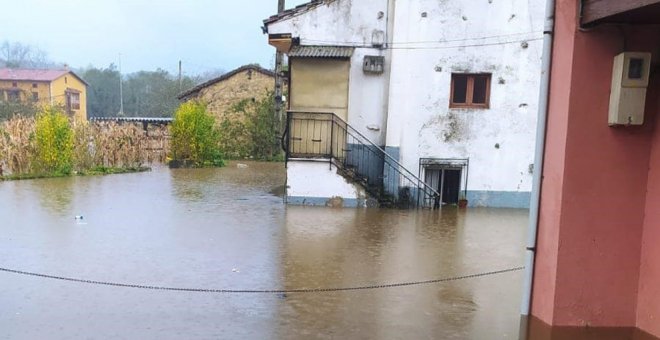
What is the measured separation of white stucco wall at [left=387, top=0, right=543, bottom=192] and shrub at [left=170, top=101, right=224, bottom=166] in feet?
36.5

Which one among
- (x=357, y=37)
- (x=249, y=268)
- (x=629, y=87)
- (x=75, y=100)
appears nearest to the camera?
(x=629, y=87)

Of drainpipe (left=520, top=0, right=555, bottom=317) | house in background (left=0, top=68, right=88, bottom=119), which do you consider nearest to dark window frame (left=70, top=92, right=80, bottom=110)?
house in background (left=0, top=68, right=88, bottom=119)

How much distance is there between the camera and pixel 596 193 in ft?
13.6

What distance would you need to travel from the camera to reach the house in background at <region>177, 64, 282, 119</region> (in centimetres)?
2844

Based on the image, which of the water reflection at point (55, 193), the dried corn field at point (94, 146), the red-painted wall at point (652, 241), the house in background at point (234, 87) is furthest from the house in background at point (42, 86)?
the red-painted wall at point (652, 241)

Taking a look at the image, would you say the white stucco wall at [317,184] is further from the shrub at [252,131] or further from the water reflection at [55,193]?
the shrub at [252,131]

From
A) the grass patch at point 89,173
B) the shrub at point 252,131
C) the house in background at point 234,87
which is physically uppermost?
the house in background at point 234,87

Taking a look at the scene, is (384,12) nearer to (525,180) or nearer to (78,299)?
(525,180)

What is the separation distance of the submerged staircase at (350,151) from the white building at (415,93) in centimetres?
3

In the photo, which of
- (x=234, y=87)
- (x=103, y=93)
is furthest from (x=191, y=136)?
(x=103, y=93)

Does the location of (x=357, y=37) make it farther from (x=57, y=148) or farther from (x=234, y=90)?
(x=234, y=90)

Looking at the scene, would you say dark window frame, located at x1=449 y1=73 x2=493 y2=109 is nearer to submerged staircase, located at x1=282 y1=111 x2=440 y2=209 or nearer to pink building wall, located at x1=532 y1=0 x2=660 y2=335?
submerged staircase, located at x1=282 y1=111 x2=440 y2=209

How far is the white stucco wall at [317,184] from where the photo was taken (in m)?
12.5

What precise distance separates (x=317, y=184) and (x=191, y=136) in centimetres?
1062
